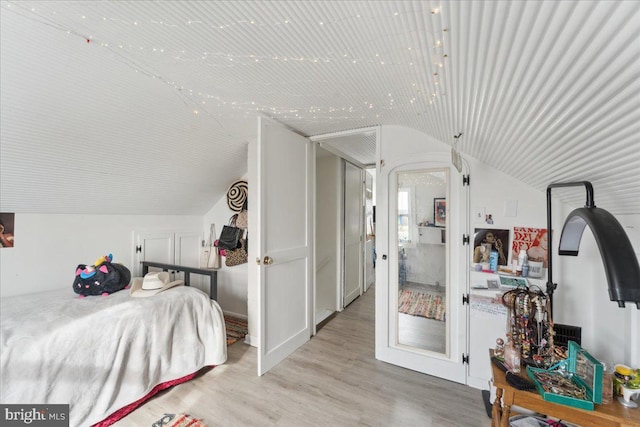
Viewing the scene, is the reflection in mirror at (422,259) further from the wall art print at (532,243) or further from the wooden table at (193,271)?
the wooden table at (193,271)

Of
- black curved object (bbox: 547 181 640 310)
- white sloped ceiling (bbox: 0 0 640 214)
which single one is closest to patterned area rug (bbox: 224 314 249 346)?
white sloped ceiling (bbox: 0 0 640 214)

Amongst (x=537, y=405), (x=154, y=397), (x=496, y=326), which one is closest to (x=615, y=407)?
(x=537, y=405)

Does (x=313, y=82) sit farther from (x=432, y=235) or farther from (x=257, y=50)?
(x=432, y=235)

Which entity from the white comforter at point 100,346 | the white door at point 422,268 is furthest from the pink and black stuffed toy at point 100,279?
the white door at point 422,268

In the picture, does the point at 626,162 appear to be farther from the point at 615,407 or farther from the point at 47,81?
the point at 47,81

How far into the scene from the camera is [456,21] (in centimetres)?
77

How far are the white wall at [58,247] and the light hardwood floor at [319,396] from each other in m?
1.48

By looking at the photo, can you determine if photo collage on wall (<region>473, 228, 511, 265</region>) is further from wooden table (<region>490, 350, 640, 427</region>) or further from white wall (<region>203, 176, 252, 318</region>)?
white wall (<region>203, 176, 252, 318</region>)

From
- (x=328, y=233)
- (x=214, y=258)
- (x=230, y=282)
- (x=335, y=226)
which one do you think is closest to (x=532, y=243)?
(x=335, y=226)

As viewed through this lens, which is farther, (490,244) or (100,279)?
(100,279)

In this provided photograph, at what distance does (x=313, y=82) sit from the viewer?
1536mm

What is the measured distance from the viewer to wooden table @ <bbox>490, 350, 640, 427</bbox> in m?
1.05

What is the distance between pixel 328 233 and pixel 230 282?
1465 mm

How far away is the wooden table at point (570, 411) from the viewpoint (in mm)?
1052
